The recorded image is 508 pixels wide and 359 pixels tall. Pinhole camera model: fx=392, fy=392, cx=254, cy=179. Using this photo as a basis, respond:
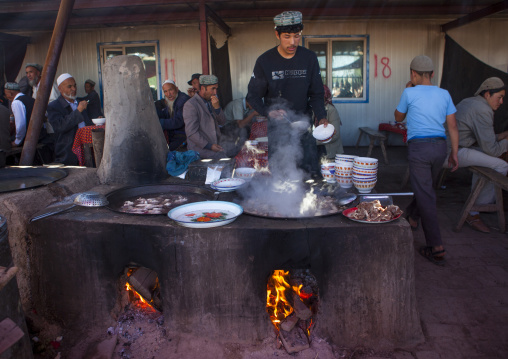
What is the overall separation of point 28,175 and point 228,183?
2.08 metres

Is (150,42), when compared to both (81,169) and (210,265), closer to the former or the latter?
(81,169)

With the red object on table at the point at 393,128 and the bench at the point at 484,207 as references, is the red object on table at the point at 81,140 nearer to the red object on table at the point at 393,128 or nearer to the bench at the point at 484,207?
the bench at the point at 484,207

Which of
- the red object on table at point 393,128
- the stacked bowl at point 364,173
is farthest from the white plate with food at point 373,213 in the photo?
the red object on table at point 393,128

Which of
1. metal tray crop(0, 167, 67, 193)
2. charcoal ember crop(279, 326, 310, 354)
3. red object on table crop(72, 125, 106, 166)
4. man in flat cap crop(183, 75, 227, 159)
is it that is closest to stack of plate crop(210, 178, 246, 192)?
charcoal ember crop(279, 326, 310, 354)

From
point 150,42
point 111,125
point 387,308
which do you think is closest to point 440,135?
point 387,308

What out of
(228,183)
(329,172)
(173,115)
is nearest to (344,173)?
(329,172)

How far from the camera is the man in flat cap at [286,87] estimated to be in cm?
402

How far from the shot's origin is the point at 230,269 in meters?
2.77

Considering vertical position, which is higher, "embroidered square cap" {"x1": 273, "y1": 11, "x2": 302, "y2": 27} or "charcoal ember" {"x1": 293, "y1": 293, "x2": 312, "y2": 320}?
"embroidered square cap" {"x1": 273, "y1": 11, "x2": 302, "y2": 27}

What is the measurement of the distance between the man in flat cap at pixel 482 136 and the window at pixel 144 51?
768 centimetres

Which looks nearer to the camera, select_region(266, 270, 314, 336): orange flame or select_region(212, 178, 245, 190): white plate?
select_region(266, 270, 314, 336): orange flame

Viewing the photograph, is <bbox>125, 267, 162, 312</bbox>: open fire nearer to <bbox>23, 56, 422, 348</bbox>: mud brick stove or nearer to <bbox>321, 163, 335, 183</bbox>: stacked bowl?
<bbox>23, 56, 422, 348</bbox>: mud brick stove

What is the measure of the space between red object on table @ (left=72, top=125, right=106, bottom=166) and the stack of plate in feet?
8.25

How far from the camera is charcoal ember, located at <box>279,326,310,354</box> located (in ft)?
9.04
